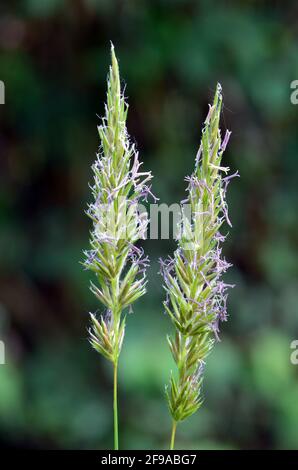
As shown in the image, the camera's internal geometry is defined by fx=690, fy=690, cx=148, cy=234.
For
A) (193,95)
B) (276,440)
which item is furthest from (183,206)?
(193,95)

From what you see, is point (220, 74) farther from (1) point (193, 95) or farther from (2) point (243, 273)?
(2) point (243, 273)

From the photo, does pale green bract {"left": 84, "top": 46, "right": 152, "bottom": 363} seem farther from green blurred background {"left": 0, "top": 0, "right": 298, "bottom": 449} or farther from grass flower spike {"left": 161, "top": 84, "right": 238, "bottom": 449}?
green blurred background {"left": 0, "top": 0, "right": 298, "bottom": 449}
